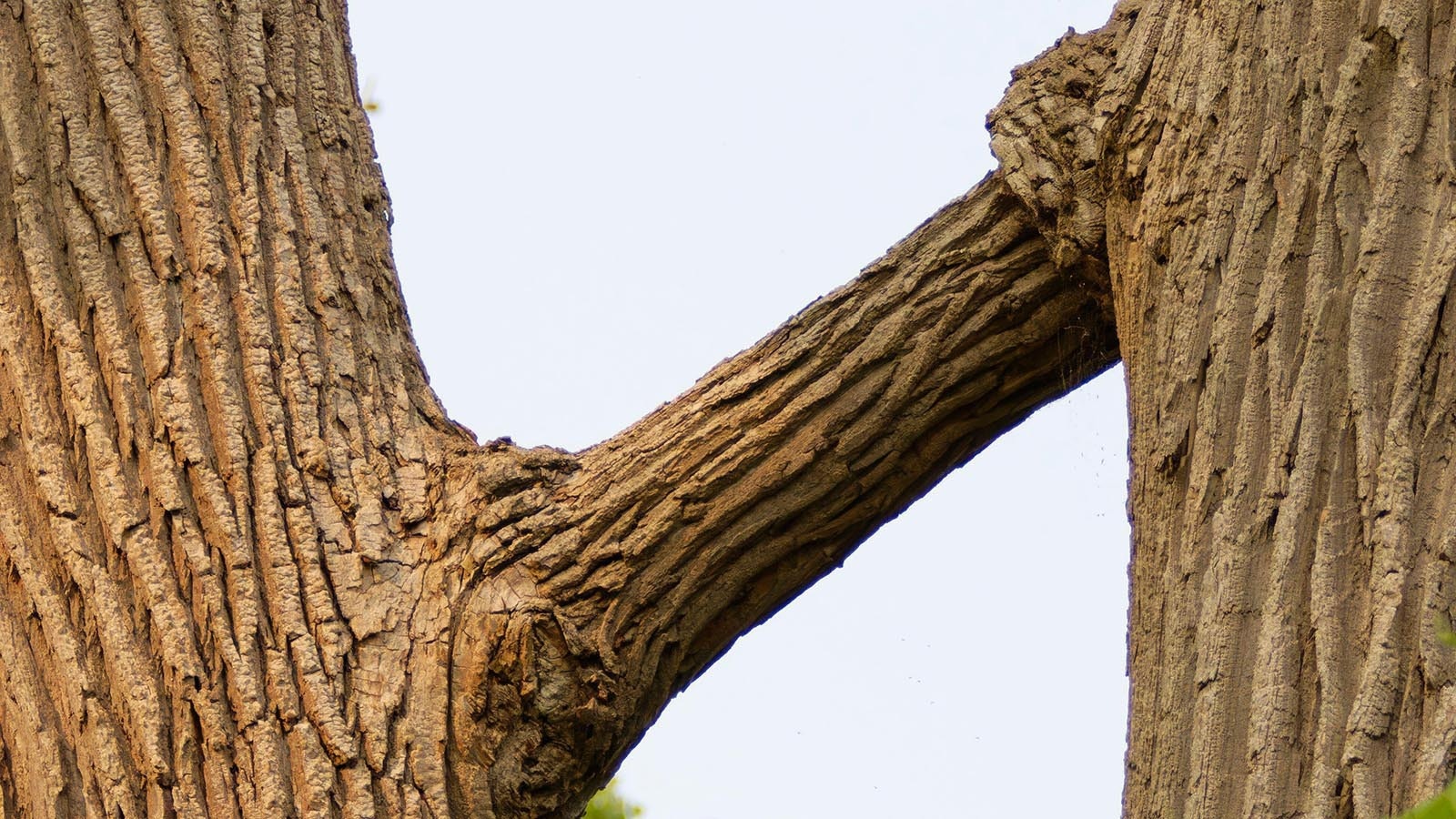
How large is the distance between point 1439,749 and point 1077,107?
3.75ft

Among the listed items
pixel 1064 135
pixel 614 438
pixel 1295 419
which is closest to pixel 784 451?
pixel 614 438

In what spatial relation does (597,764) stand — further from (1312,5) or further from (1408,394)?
(1312,5)

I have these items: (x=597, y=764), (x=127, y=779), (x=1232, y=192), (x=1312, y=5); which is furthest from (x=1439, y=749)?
(x=127, y=779)

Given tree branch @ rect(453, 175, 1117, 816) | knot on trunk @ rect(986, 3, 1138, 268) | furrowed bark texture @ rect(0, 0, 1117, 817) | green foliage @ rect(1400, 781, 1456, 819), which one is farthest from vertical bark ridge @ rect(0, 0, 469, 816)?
green foliage @ rect(1400, 781, 1456, 819)

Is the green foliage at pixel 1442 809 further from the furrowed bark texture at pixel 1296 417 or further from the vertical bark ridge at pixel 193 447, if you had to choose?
the vertical bark ridge at pixel 193 447

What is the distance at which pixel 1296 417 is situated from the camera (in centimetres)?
174

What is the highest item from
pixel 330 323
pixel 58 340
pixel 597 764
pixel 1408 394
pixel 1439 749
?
pixel 330 323

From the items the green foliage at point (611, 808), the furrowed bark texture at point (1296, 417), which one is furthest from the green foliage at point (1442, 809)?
the green foliage at point (611, 808)

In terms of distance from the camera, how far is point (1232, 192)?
1.90 meters

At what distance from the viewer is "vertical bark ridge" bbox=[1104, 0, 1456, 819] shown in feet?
5.23

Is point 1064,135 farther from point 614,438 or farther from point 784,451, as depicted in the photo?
point 614,438

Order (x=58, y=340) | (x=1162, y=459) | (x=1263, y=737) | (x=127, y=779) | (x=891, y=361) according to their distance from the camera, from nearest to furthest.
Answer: (x=1263, y=737) < (x=1162, y=459) < (x=127, y=779) < (x=58, y=340) < (x=891, y=361)

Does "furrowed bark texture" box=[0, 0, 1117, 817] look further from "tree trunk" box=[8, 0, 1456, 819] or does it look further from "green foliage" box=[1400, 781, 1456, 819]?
"green foliage" box=[1400, 781, 1456, 819]

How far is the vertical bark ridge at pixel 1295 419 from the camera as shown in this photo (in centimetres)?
159
